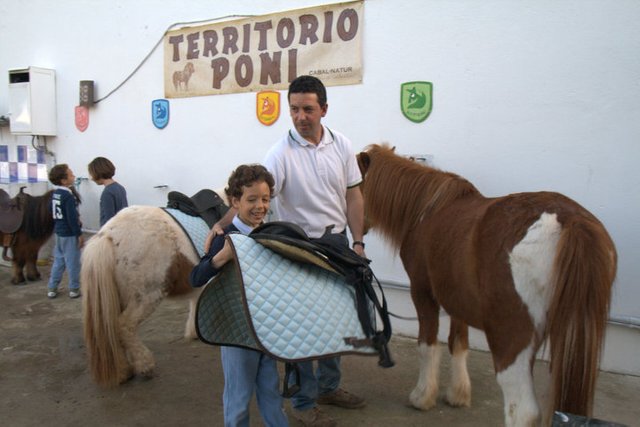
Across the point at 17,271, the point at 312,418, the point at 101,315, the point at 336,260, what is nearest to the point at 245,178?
the point at 336,260

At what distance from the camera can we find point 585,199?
125 inches

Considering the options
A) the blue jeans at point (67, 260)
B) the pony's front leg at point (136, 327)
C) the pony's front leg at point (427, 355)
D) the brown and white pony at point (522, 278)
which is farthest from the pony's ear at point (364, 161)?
the blue jeans at point (67, 260)

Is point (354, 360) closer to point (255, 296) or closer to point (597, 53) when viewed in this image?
point (255, 296)

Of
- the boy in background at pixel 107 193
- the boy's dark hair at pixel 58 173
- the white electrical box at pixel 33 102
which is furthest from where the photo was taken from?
the white electrical box at pixel 33 102

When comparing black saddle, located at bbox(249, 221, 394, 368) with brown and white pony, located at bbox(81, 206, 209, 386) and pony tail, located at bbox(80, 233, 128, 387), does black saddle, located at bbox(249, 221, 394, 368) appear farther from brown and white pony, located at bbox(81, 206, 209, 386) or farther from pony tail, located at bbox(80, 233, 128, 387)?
pony tail, located at bbox(80, 233, 128, 387)

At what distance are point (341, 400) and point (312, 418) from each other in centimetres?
38

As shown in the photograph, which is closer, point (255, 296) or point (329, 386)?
point (255, 296)

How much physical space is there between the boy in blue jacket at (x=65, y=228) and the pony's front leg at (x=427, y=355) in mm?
3926

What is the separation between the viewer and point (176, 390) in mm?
3078

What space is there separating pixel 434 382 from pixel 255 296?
68.3 inches

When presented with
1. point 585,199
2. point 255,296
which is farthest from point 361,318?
point 585,199

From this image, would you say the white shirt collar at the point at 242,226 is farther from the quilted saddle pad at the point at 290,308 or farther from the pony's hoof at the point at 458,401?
the pony's hoof at the point at 458,401

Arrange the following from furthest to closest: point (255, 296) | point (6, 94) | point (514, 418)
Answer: point (6, 94) < point (514, 418) < point (255, 296)

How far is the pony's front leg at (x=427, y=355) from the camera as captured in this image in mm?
2789
